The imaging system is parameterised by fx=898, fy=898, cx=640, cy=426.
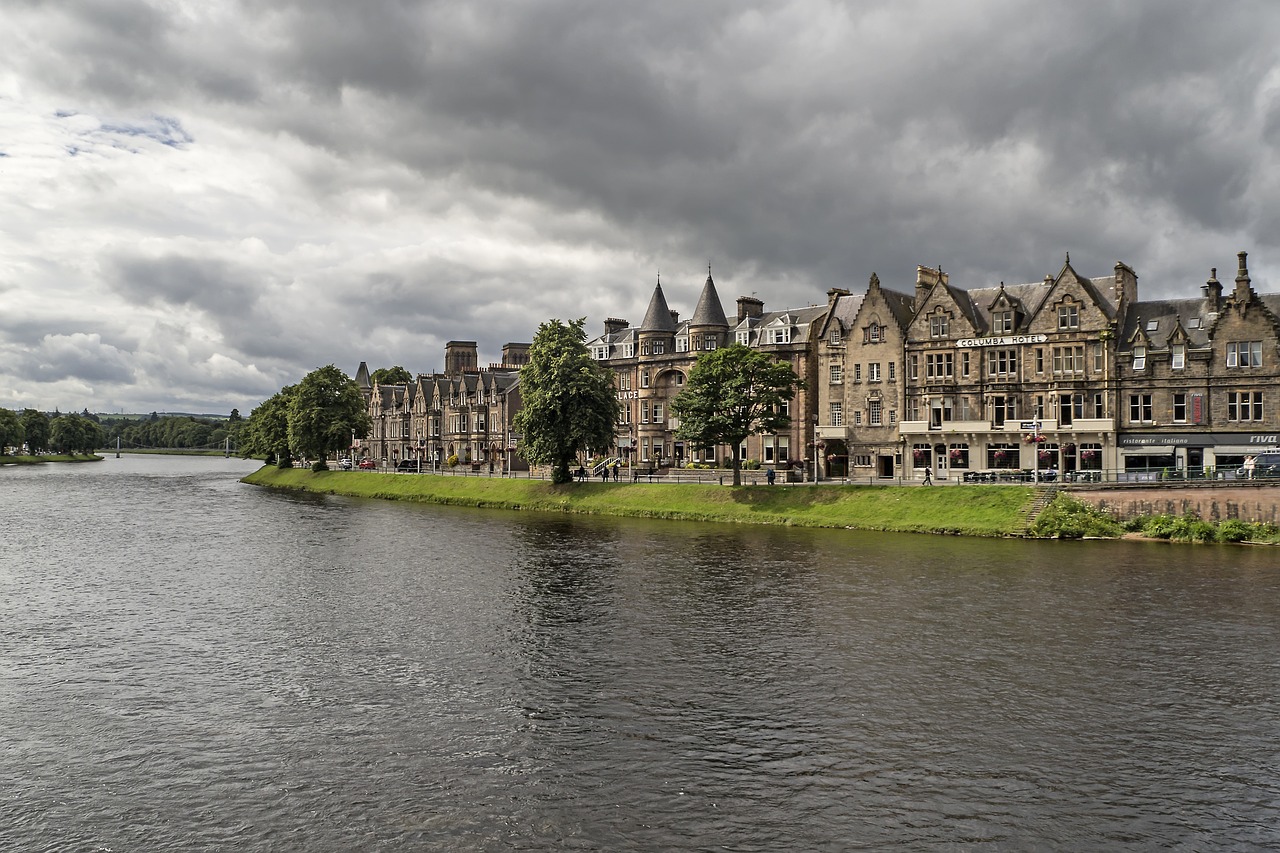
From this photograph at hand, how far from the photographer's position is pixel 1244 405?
69000 mm

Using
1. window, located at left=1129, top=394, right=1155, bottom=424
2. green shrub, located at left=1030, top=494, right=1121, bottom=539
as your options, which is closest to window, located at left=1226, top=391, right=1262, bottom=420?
window, located at left=1129, top=394, right=1155, bottom=424

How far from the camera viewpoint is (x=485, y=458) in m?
134

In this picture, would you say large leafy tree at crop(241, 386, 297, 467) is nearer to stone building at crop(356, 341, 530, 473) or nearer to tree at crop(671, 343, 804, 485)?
stone building at crop(356, 341, 530, 473)

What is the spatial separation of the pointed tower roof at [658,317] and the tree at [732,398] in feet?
94.8

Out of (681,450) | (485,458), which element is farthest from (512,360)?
(681,450)

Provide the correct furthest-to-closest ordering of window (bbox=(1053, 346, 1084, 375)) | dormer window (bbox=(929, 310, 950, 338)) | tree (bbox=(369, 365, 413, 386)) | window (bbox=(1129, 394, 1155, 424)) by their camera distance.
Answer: tree (bbox=(369, 365, 413, 386)), dormer window (bbox=(929, 310, 950, 338)), window (bbox=(1053, 346, 1084, 375)), window (bbox=(1129, 394, 1155, 424))

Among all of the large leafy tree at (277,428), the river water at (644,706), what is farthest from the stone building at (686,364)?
the large leafy tree at (277,428)

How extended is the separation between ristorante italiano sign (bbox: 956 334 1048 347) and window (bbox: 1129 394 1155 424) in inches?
337

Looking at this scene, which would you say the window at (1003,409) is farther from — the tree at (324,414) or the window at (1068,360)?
the tree at (324,414)

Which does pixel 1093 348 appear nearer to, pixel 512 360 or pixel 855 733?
pixel 855 733

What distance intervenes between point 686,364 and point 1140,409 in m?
46.5

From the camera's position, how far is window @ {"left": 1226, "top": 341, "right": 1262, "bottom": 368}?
68.6 metres

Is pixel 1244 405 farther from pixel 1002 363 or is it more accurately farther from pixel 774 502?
pixel 774 502

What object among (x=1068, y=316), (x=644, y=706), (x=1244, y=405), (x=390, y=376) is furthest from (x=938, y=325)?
(x=390, y=376)
